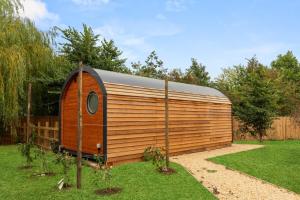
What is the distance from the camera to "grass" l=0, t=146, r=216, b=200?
7168 millimetres

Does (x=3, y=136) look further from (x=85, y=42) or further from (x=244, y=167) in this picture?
(x=244, y=167)

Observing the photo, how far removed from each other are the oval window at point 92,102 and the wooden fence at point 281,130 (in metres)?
14.8

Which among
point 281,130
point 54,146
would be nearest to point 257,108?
point 281,130

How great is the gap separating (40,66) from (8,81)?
2.82 meters

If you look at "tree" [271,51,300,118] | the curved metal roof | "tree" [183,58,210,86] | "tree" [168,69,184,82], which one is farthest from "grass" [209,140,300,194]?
"tree" [183,58,210,86]

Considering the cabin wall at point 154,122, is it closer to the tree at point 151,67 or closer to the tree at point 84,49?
the tree at point 84,49

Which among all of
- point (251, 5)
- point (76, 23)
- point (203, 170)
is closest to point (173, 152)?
point (203, 170)

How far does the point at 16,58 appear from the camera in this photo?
15.5 metres

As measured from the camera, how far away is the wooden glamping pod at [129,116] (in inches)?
420

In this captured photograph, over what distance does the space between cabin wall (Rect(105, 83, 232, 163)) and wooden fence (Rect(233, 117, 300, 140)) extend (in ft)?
23.1

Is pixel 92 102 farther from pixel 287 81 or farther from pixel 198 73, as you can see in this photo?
pixel 287 81

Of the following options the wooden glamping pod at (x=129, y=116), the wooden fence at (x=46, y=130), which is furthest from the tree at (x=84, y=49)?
the wooden glamping pod at (x=129, y=116)

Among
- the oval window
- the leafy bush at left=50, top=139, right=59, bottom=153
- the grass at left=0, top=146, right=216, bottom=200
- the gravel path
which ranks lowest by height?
the gravel path

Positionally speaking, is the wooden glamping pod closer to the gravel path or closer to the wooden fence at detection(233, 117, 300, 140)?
the gravel path
